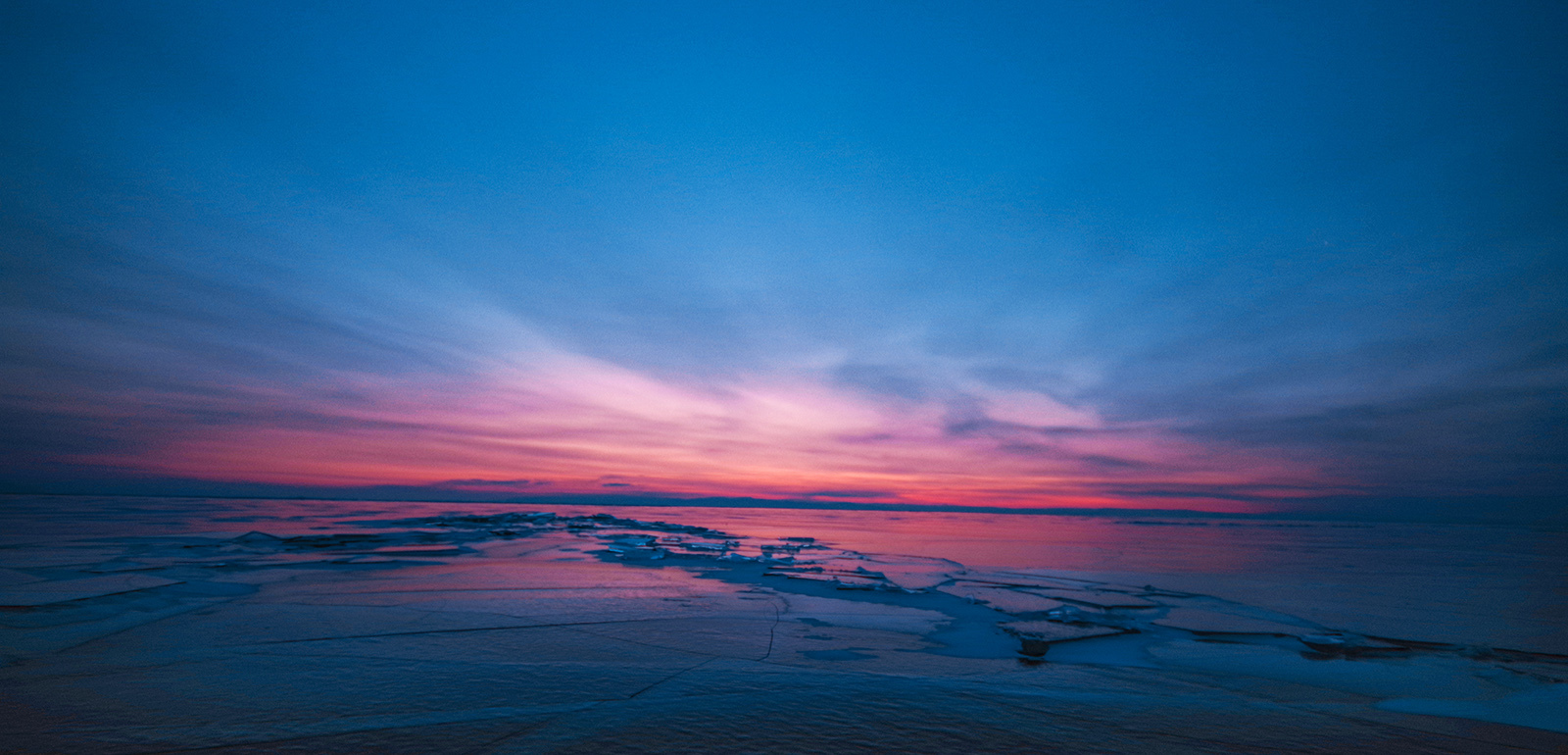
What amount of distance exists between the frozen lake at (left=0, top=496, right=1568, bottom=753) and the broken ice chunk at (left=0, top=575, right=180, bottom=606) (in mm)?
46

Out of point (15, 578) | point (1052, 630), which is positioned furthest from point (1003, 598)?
point (15, 578)

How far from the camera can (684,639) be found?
12.8 ft

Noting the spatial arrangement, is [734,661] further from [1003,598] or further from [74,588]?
[74,588]

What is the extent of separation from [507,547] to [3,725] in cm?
955

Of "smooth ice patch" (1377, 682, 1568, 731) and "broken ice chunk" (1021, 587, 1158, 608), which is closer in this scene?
"smooth ice patch" (1377, 682, 1568, 731)

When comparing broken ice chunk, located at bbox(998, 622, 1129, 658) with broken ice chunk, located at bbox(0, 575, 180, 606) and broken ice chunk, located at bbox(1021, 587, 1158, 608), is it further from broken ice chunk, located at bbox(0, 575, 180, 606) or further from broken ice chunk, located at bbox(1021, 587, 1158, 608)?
broken ice chunk, located at bbox(0, 575, 180, 606)

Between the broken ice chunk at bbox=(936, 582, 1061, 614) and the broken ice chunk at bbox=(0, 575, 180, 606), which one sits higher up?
the broken ice chunk at bbox=(0, 575, 180, 606)

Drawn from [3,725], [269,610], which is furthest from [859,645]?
[269,610]

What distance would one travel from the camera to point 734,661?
10.9 ft

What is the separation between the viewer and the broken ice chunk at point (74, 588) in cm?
450

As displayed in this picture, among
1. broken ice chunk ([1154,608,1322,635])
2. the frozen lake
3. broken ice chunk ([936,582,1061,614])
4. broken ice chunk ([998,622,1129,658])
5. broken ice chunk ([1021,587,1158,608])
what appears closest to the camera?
the frozen lake

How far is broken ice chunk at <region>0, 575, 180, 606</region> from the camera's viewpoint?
4.50 meters

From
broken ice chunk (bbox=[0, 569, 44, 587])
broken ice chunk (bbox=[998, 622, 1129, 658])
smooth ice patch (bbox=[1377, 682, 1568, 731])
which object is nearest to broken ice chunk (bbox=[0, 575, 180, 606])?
broken ice chunk (bbox=[0, 569, 44, 587])

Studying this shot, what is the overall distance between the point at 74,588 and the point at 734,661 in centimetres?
616
